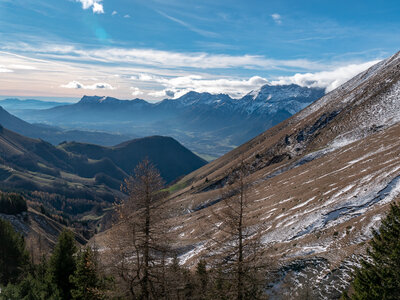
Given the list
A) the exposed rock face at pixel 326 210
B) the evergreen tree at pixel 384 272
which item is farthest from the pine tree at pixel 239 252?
the evergreen tree at pixel 384 272

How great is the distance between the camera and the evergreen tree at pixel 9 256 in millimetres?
38438

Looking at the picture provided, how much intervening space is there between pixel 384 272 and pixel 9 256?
46268 mm

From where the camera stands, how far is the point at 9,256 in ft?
130

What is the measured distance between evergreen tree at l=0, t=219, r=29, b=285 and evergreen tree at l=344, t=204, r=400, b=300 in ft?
142

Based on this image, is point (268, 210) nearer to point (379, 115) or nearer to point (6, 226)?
point (6, 226)

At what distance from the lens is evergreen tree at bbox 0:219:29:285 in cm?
3844

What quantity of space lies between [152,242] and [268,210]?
3609cm

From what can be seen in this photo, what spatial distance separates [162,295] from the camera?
18172 mm

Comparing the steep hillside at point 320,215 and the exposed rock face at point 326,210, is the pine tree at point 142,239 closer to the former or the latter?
the steep hillside at point 320,215

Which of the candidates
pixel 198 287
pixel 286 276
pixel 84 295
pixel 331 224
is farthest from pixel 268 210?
pixel 84 295

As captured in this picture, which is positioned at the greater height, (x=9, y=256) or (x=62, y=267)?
(x=9, y=256)

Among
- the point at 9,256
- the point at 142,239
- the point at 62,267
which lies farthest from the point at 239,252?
the point at 9,256

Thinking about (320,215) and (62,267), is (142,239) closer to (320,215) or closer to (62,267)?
(62,267)

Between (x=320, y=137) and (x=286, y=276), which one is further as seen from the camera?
(x=320, y=137)
